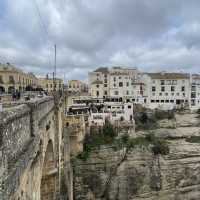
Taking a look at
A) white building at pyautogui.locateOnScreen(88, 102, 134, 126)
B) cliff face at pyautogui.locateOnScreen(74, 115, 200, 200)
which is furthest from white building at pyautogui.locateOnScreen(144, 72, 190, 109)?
cliff face at pyautogui.locateOnScreen(74, 115, 200, 200)

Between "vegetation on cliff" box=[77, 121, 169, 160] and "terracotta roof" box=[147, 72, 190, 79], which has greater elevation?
"terracotta roof" box=[147, 72, 190, 79]

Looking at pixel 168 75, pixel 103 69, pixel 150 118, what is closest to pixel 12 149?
pixel 150 118

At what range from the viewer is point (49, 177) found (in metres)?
17.1

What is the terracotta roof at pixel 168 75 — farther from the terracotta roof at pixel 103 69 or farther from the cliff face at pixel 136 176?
the cliff face at pixel 136 176

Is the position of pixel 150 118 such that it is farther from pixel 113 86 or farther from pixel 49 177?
pixel 49 177

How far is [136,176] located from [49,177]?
17707mm

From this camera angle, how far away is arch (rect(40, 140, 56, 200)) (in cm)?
1630

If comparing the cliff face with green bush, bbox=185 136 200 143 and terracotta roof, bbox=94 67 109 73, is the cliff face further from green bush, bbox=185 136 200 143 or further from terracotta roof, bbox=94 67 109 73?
terracotta roof, bbox=94 67 109 73

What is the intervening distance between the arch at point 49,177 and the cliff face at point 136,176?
1413 centimetres

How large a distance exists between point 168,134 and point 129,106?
743 centimetres

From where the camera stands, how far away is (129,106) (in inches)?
1818

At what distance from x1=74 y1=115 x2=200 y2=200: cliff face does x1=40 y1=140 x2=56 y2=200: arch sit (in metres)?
14.1

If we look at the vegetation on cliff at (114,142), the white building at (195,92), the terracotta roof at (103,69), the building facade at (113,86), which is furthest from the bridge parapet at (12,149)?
the white building at (195,92)

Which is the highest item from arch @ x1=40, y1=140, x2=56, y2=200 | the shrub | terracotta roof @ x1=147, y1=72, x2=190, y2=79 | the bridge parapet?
terracotta roof @ x1=147, y1=72, x2=190, y2=79
